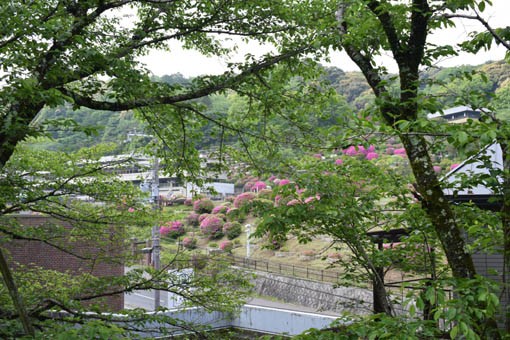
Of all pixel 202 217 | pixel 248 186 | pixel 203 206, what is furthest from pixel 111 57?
pixel 248 186

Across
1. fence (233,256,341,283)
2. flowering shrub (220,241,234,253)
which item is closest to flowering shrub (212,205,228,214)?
flowering shrub (220,241,234,253)

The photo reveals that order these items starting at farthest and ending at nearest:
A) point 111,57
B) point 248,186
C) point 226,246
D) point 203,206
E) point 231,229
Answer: point 248,186
point 203,206
point 231,229
point 226,246
point 111,57

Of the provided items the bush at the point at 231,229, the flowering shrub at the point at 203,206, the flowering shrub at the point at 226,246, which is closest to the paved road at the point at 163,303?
the flowering shrub at the point at 226,246

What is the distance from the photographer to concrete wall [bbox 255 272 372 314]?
60.1ft

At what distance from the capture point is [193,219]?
29000 millimetres

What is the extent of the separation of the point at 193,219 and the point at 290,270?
916cm

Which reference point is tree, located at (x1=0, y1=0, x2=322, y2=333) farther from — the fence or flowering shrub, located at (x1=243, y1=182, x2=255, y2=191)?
flowering shrub, located at (x1=243, y1=182, x2=255, y2=191)

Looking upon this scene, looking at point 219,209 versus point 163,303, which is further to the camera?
point 219,209

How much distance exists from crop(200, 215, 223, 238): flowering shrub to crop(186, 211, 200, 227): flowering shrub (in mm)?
1585

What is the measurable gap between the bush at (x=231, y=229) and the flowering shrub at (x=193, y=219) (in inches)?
105

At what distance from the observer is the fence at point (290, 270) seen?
2050 centimetres

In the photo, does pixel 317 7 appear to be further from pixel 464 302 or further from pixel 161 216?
pixel 464 302

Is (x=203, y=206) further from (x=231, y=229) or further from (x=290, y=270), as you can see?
(x=290, y=270)

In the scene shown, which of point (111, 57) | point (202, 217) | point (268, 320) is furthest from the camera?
point (202, 217)
